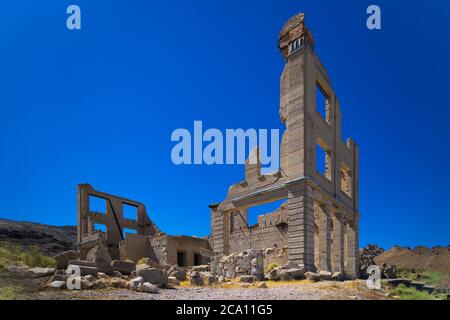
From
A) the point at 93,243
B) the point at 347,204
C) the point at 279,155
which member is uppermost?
the point at 279,155

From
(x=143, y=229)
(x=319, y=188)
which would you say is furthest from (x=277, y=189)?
(x=143, y=229)

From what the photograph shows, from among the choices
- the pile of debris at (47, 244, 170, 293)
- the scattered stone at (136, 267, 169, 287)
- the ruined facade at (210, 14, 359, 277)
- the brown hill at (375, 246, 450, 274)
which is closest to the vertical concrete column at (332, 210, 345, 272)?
the ruined facade at (210, 14, 359, 277)

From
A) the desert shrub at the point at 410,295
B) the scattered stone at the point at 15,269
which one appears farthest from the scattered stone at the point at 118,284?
the desert shrub at the point at 410,295

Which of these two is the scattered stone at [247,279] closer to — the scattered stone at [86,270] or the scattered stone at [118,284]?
the scattered stone at [118,284]

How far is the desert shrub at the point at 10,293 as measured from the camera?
6.67 metres

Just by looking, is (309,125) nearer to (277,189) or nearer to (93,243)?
(277,189)

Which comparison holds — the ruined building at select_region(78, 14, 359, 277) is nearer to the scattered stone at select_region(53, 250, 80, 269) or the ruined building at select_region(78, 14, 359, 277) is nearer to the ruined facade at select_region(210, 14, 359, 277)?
the ruined facade at select_region(210, 14, 359, 277)

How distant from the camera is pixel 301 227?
15.8 meters

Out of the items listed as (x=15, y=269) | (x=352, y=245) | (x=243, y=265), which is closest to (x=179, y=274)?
(x=243, y=265)

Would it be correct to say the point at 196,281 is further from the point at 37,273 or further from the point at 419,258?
the point at 419,258

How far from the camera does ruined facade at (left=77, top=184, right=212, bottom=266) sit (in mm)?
26141

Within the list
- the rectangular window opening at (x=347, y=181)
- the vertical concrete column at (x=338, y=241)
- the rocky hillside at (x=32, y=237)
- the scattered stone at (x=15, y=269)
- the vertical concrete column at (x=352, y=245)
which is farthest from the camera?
the rocky hillside at (x=32, y=237)
